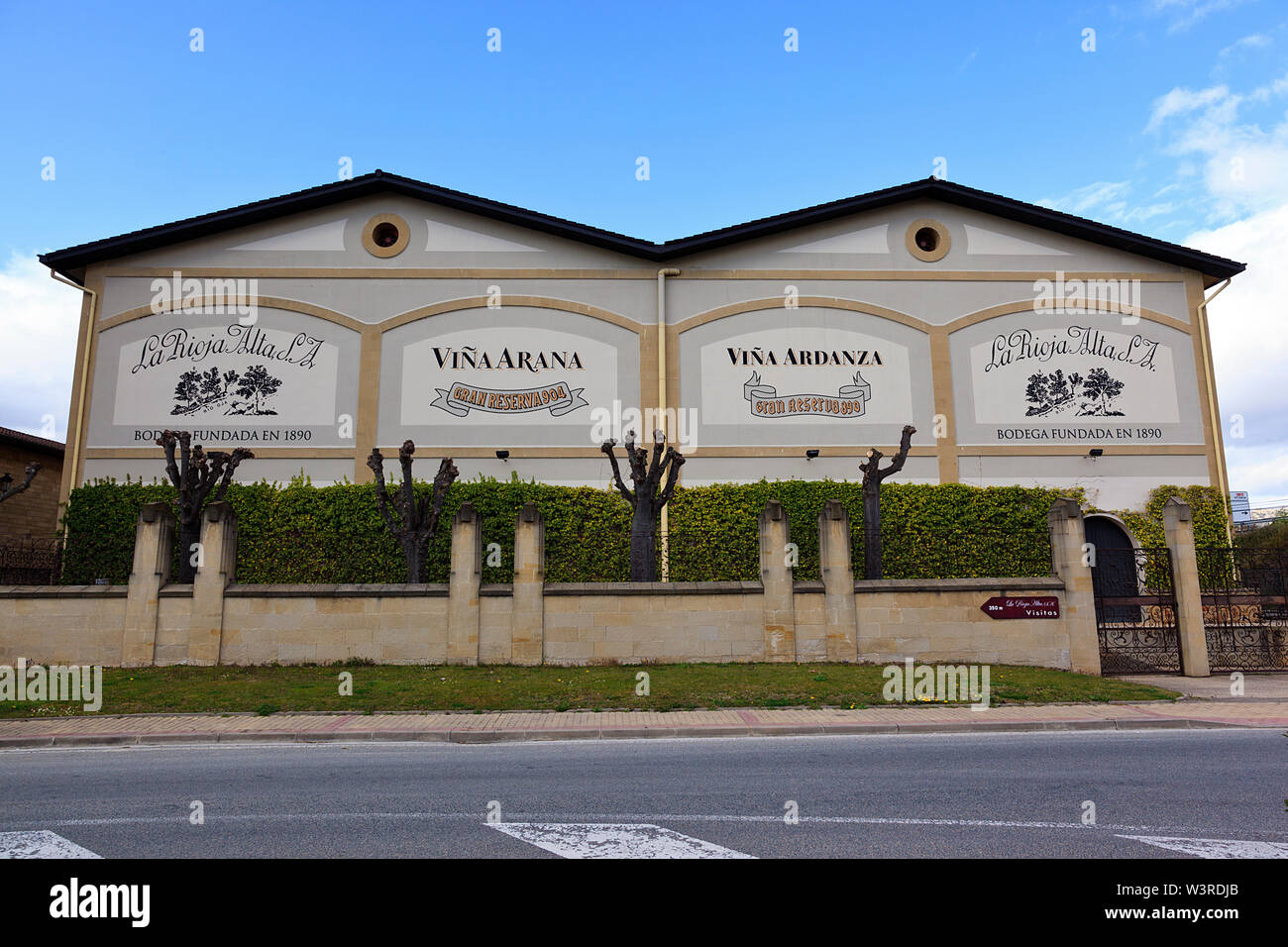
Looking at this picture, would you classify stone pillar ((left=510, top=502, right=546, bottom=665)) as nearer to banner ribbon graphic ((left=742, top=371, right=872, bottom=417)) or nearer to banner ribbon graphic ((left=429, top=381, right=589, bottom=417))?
banner ribbon graphic ((left=429, top=381, right=589, bottom=417))

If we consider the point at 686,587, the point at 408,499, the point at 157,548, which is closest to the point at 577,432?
the point at 408,499

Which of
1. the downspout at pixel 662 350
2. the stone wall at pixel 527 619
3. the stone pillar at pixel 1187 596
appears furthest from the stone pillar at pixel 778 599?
the stone pillar at pixel 1187 596

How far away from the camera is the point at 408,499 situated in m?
16.8

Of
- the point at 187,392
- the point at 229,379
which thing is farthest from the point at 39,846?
the point at 187,392

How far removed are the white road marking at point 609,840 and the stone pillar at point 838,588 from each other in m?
10.2

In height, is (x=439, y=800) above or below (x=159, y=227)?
below

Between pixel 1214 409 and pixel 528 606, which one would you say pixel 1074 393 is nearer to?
pixel 1214 409

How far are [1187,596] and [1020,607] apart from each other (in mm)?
3479

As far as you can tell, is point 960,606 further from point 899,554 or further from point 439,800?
point 439,800

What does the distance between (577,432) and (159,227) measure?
44.5 feet

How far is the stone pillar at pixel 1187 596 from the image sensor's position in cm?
1534

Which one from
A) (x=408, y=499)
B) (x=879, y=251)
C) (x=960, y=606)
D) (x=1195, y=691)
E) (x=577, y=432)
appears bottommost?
(x=1195, y=691)

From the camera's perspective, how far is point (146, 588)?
14828 mm

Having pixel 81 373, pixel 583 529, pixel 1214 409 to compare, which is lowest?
pixel 583 529
